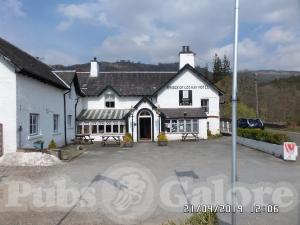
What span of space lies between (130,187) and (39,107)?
1290 centimetres

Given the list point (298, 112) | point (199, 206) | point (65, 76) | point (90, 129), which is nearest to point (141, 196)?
point (199, 206)

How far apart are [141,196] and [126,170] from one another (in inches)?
216

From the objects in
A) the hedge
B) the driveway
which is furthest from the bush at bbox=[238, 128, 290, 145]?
the hedge

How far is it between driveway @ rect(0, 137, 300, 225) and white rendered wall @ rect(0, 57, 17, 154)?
326 centimetres

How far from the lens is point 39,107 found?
22734mm

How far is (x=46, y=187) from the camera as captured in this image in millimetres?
12016

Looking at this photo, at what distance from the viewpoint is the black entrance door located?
114 ft

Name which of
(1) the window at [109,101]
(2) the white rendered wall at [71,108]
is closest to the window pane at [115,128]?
(1) the window at [109,101]

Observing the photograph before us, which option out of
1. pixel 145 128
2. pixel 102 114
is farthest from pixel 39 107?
pixel 145 128

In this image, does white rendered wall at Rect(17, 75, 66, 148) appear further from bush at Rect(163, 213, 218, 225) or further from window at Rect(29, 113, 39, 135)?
bush at Rect(163, 213, 218, 225)

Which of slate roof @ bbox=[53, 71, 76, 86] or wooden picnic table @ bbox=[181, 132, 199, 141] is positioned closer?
slate roof @ bbox=[53, 71, 76, 86]

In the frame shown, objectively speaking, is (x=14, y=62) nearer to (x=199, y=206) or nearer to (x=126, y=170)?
(x=126, y=170)

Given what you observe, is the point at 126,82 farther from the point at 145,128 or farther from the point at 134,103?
the point at 145,128

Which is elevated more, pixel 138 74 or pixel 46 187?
pixel 138 74
